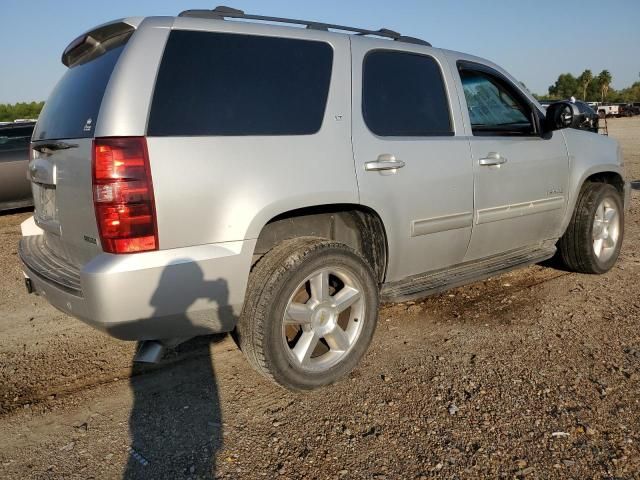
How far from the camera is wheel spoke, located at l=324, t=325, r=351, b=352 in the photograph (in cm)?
307

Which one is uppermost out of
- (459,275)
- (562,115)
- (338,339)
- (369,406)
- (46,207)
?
(562,115)

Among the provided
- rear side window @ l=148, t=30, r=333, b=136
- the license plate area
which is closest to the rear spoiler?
rear side window @ l=148, t=30, r=333, b=136

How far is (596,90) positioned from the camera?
302ft

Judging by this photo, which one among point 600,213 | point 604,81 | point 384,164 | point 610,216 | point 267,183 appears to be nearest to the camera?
point 267,183

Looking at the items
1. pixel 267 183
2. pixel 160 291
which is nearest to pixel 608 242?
pixel 267 183

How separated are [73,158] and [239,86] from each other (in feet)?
2.87

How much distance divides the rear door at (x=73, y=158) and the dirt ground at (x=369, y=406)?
34.9 inches

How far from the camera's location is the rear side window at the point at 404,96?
3.18 metres

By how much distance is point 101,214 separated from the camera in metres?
2.33

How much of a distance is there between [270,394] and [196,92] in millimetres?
1685

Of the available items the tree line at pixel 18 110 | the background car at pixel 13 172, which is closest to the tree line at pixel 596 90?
the tree line at pixel 18 110

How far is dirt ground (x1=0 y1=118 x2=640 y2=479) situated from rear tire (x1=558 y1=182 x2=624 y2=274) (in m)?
0.69

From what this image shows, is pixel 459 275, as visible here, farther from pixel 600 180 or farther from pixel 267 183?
pixel 600 180

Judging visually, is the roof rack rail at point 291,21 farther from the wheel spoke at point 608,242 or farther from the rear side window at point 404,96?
the wheel spoke at point 608,242
